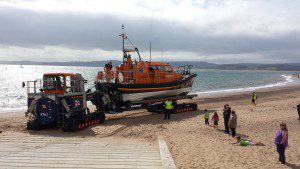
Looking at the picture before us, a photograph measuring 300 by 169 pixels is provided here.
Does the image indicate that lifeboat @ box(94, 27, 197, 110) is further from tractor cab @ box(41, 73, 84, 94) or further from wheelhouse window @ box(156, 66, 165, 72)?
tractor cab @ box(41, 73, 84, 94)

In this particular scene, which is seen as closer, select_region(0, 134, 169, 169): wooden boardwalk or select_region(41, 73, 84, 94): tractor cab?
select_region(0, 134, 169, 169): wooden boardwalk

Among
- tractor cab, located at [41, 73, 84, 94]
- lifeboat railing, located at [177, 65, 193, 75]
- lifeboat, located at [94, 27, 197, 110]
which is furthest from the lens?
lifeboat railing, located at [177, 65, 193, 75]

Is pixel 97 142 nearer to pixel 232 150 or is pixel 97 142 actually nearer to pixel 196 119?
pixel 232 150

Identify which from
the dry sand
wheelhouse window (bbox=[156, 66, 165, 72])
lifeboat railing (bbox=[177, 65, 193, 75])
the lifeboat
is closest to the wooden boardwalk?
the dry sand

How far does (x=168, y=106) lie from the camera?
17.4 m

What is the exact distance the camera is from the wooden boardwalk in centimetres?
745

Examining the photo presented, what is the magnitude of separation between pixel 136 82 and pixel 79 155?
10.4 meters

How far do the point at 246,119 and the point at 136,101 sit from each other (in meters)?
6.42

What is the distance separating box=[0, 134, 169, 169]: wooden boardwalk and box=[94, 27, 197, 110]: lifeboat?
7.25 meters

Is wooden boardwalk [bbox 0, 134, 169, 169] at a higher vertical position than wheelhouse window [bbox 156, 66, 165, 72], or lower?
lower

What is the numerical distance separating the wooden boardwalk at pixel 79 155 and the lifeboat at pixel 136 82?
285 inches

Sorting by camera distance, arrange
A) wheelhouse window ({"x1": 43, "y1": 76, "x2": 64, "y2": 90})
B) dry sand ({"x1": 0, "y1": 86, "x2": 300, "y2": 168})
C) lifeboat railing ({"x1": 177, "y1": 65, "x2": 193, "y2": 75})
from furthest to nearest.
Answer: lifeboat railing ({"x1": 177, "y1": 65, "x2": 193, "y2": 75})
wheelhouse window ({"x1": 43, "y1": 76, "x2": 64, "y2": 90})
dry sand ({"x1": 0, "y1": 86, "x2": 300, "y2": 168})

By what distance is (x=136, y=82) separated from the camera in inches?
725

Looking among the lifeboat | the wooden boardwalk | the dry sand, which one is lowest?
the dry sand
